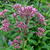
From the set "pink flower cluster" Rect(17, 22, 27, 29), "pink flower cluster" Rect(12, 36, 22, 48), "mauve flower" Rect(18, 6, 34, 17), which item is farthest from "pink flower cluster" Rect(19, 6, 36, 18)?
"pink flower cluster" Rect(12, 36, 22, 48)

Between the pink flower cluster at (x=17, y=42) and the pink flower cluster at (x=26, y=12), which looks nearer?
the pink flower cluster at (x=26, y=12)

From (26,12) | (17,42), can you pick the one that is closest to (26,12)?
(26,12)

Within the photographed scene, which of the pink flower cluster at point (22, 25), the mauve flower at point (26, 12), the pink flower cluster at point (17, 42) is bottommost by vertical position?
the pink flower cluster at point (17, 42)

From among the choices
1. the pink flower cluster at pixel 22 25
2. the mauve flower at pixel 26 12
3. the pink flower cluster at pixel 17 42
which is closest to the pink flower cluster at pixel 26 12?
the mauve flower at pixel 26 12

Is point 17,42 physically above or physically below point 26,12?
below

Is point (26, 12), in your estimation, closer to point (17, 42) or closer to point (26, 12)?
point (26, 12)

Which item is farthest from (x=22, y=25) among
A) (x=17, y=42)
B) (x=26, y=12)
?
(x=17, y=42)

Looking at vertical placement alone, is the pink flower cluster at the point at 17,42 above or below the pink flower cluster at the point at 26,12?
below

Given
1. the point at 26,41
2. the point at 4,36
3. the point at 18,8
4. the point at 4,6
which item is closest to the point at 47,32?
the point at 26,41

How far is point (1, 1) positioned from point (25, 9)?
2.69 metres

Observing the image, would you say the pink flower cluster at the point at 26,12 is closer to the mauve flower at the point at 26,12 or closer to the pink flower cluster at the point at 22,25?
the mauve flower at the point at 26,12

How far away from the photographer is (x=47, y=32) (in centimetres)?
331

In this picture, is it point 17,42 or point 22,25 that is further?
point 17,42

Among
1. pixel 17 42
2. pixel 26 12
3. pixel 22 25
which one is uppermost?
pixel 26 12
